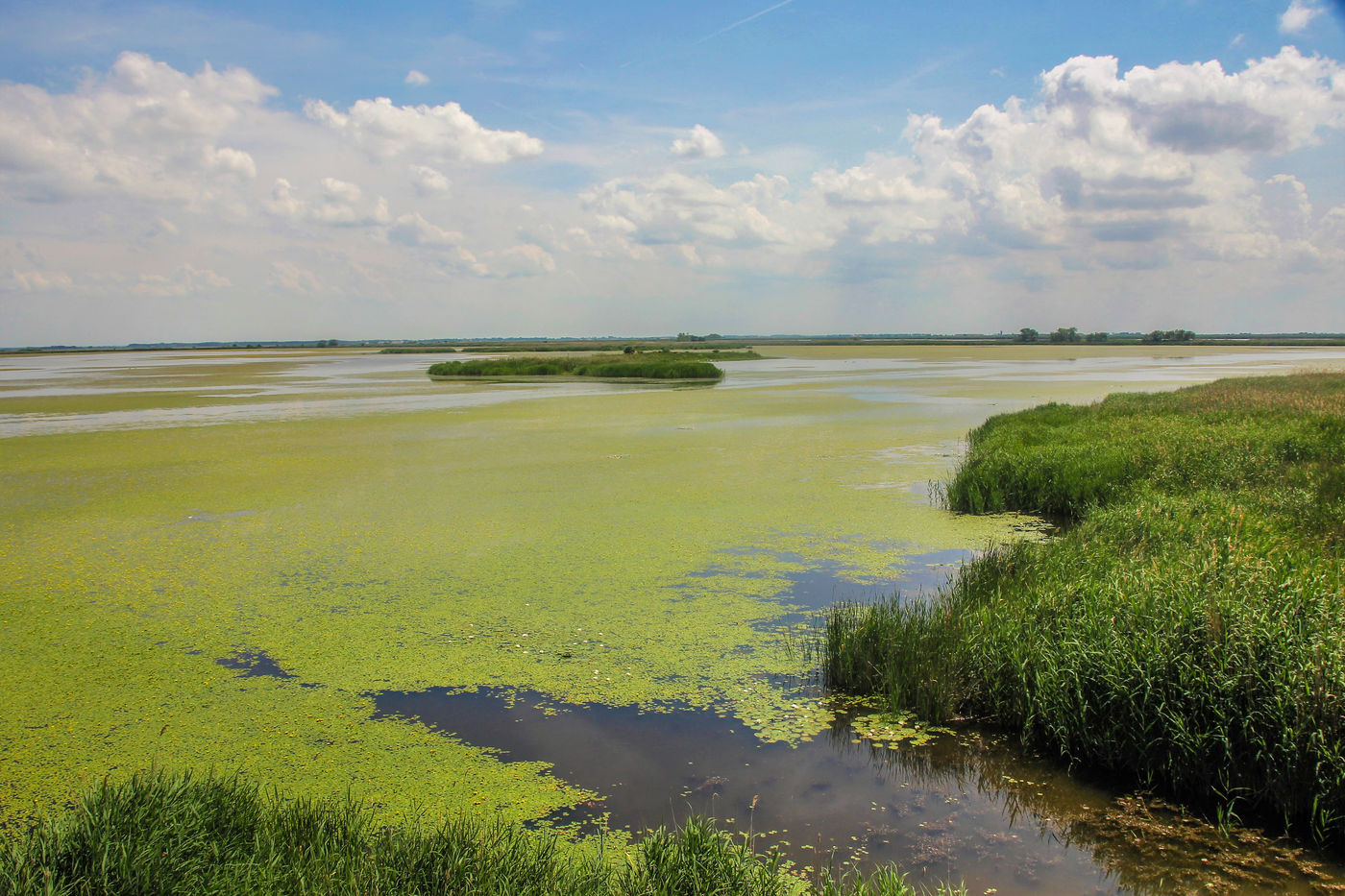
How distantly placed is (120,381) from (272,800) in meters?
35.8

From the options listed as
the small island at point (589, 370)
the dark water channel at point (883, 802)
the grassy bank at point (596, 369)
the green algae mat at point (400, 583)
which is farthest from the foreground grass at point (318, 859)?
the grassy bank at point (596, 369)

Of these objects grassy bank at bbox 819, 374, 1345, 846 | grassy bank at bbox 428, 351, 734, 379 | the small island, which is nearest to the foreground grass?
grassy bank at bbox 819, 374, 1345, 846

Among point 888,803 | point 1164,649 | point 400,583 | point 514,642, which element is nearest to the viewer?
point 888,803

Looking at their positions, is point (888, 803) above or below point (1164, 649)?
below

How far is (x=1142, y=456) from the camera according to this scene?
27.9 ft

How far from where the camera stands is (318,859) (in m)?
2.52

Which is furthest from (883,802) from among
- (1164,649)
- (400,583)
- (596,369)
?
(596,369)

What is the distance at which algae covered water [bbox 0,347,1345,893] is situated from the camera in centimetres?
315

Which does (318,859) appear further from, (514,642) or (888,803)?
(514,642)

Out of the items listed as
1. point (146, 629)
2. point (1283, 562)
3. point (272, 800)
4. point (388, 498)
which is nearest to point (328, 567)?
point (146, 629)

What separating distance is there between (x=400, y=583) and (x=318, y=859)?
345cm

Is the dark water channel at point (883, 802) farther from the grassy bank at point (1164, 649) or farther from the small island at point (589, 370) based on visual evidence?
the small island at point (589, 370)

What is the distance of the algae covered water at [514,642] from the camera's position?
3154 millimetres

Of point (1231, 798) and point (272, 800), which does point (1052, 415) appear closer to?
point (1231, 798)
